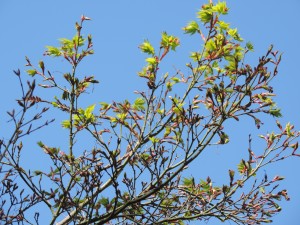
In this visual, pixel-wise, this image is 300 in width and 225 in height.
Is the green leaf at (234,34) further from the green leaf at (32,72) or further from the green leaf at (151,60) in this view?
the green leaf at (32,72)

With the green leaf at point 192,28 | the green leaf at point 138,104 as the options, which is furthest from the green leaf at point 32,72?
the green leaf at point 192,28

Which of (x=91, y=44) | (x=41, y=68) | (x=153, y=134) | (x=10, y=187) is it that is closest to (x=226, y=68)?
(x=153, y=134)

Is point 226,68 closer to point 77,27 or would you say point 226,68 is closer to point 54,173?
point 77,27

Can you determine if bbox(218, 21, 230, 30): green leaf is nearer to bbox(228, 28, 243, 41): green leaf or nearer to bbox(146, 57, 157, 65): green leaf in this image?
bbox(228, 28, 243, 41): green leaf

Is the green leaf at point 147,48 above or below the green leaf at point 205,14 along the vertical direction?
below

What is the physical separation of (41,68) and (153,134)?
6.88ft

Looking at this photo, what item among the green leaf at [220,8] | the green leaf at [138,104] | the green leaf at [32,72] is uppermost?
the green leaf at [220,8]

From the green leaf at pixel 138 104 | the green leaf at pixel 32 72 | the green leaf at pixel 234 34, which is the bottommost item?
the green leaf at pixel 138 104

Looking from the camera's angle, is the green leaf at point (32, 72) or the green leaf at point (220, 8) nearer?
the green leaf at point (32, 72)

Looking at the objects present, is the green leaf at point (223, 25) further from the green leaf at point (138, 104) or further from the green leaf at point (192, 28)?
the green leaf at point (138, 104)

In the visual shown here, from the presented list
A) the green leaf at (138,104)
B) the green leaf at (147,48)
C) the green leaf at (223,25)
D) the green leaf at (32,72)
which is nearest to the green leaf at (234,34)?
the green leaf at (223,25)

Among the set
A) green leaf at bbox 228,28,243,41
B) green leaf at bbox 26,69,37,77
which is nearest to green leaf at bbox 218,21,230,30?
green leaf at bbox 228,28,243,41

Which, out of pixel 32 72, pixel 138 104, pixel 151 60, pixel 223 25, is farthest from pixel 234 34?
pixel 32 72

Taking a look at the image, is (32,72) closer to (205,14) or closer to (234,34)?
(205,14)
